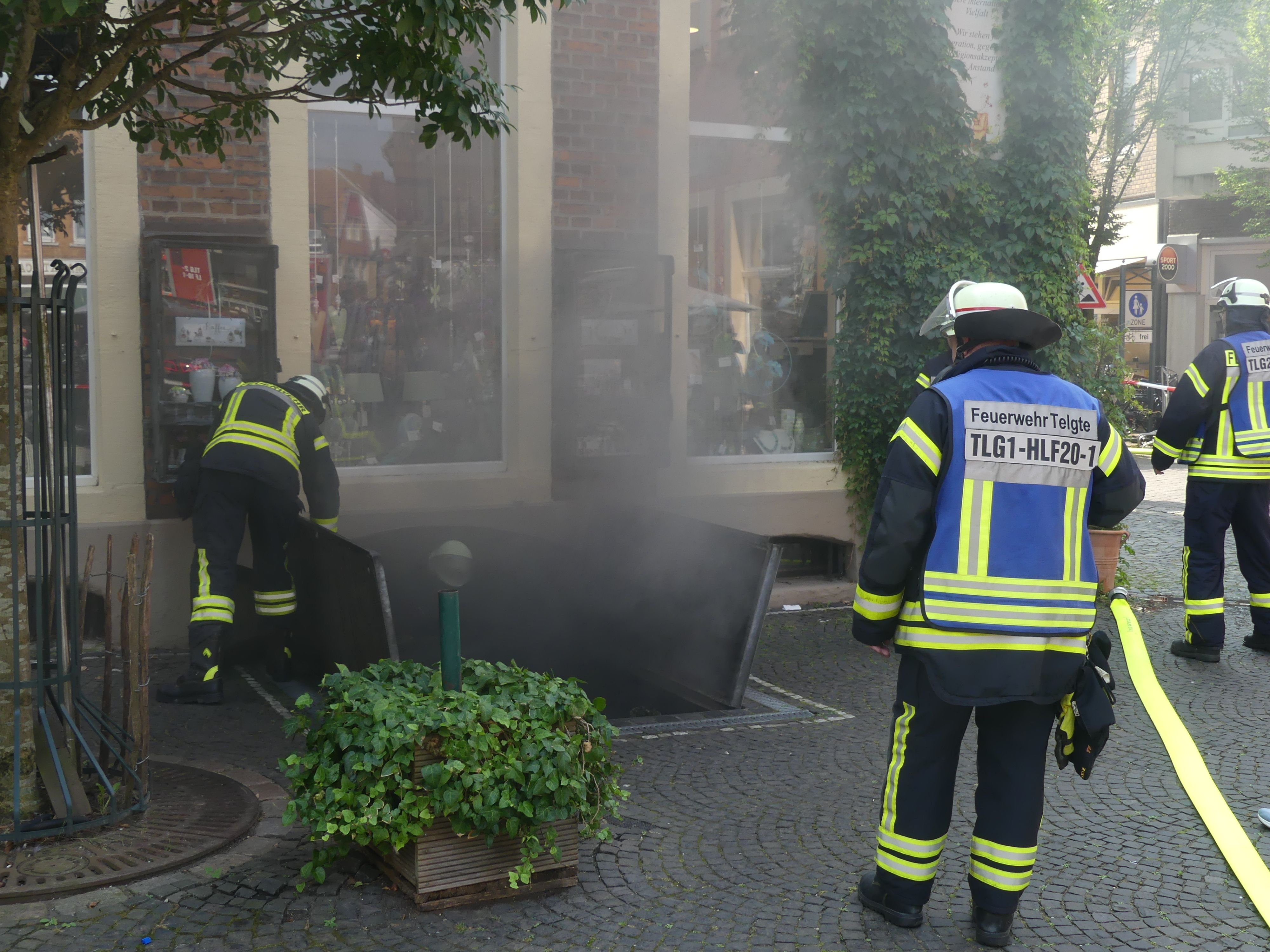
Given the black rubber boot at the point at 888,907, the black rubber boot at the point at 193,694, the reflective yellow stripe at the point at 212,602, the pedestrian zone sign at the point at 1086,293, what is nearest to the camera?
the black rubber boot at the point at 888,907

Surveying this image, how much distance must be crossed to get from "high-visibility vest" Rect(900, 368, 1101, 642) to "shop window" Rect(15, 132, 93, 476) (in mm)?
5056

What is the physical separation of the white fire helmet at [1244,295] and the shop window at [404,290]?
423 centimetres

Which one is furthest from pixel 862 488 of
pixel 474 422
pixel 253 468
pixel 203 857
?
pixel 203 857

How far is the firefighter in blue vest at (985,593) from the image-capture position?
134 inches

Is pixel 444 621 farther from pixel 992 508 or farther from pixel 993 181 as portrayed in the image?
pixel 993 181

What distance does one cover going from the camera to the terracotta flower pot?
7141 millimetres

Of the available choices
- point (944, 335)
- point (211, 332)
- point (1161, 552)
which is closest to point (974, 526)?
point (944, 335)

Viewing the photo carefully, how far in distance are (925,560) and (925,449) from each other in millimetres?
308

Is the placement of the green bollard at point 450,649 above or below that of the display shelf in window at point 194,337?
below

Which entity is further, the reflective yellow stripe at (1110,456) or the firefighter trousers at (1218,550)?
the firefighter trousers at (1218,550)

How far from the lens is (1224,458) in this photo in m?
6.89

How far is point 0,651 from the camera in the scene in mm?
4023

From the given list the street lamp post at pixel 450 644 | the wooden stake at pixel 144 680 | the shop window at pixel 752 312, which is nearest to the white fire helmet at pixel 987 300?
the street lamp post at pixel 450 644

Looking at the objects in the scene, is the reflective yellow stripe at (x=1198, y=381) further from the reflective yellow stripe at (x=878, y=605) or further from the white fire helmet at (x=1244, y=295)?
the reflective yellow stripe at (x=878, y=605)
